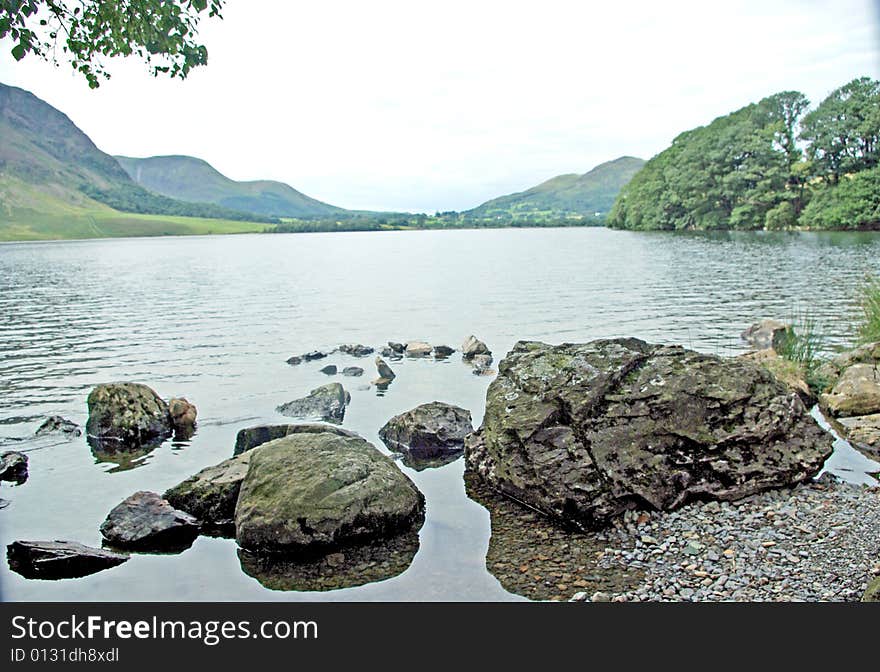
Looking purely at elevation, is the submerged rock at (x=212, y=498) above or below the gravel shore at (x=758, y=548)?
below

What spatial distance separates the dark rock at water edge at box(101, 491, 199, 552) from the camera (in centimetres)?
1037

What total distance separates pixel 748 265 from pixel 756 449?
53.0 metres

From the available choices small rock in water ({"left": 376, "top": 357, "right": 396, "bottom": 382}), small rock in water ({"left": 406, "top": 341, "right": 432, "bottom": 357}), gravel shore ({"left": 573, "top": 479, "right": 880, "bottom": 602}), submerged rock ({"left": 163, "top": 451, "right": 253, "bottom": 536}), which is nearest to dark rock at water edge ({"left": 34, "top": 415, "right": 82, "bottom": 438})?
submerged rock ({"left": 163, "top": 451, "right": 253, "bottom": 536})

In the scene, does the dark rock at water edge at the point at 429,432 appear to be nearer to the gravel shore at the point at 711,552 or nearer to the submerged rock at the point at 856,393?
the gravel shore at the point at 711,552

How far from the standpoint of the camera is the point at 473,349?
26.4 metres

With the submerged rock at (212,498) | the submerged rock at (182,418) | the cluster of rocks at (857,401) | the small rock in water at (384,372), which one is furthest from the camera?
the small rock in water at (384,372)

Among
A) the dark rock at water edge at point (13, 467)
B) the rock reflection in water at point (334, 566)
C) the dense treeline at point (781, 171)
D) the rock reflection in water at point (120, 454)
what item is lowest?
the rock reflection in water at point (120, 454)

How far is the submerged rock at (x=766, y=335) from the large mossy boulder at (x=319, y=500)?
1743cm

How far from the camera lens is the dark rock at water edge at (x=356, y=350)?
91.8 feet

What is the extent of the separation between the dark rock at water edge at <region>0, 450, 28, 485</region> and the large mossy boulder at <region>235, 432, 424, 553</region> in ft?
19.1

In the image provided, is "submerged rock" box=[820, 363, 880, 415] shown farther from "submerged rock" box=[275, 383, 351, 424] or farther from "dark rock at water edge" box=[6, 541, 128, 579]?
"dark rock at water edge" box=[6, 541, 128, 579]

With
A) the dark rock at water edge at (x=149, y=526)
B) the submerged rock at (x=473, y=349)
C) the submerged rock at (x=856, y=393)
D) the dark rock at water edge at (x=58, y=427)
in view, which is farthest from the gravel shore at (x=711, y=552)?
the submerged rock at (x=473, y=349)
